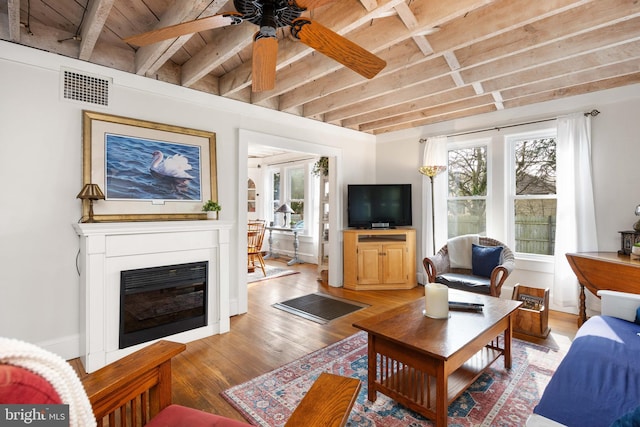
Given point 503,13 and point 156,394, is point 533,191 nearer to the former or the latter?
point 503,13

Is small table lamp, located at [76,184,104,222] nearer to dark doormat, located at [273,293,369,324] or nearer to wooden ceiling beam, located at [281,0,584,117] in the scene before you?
dark doormat, located at [273,293,369,324]

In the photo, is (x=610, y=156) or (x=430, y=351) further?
(x=610, y=156)

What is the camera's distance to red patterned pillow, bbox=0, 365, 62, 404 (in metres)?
0.49

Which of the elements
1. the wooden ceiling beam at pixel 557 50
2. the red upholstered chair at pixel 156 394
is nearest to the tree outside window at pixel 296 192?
the wooden ceiling beam at pixel 557 50

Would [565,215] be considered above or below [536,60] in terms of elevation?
below

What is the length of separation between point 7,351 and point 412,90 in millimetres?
3754

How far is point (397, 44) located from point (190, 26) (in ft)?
6.22

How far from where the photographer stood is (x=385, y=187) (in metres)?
4.89

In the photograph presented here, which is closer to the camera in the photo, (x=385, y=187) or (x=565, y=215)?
(x=565, y=215)

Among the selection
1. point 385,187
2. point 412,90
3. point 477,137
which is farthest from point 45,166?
point 477,137

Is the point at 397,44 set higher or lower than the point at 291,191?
higher

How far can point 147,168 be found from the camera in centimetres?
291

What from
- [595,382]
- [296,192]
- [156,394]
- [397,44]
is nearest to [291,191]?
[296,192]

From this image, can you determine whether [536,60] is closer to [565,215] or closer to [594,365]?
[565,215]
